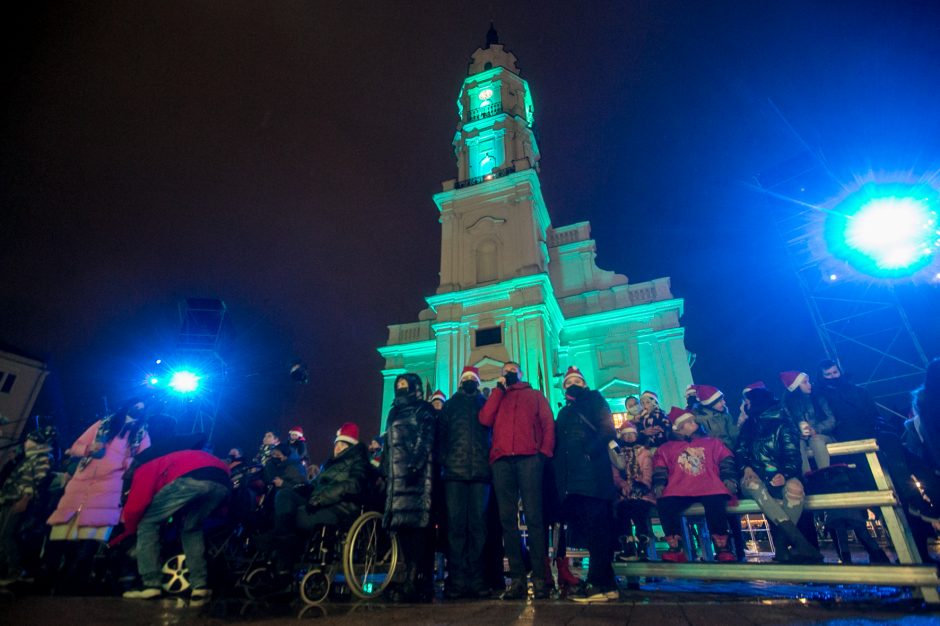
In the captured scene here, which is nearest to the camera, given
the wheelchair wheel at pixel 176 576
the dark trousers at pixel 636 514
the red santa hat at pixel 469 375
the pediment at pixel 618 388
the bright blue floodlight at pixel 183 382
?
the wheelchair wheel at pixel 176 576

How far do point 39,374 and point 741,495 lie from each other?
3863 cm

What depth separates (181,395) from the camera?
50.9 feet

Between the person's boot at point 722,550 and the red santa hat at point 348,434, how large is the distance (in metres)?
3.62

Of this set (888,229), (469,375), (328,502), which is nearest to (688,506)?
(469,375)

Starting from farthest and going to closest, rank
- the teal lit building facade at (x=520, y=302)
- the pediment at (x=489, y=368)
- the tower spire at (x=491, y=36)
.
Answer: the tower spire at (x=491, y=36) → the teal lit building facade at (x=520, y=302) → the pediment at (x=489, y=368)

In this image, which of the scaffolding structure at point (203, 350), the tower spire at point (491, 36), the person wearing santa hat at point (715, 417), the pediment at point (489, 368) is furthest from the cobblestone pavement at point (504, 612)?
the tower spire at point (491, 36)

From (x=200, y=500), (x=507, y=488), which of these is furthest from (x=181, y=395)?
(x=507, y=488)

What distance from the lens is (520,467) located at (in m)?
3.91

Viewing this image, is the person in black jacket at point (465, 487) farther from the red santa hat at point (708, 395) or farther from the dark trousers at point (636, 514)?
the red santa hat at point (708, 395)

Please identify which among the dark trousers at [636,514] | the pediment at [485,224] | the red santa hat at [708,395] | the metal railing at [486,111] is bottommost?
the dark trousers at [636,514]

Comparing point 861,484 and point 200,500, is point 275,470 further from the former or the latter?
point 861,484

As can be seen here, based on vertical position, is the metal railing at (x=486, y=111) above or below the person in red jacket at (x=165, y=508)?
above

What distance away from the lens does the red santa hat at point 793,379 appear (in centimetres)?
480

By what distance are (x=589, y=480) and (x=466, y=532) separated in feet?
4.19
